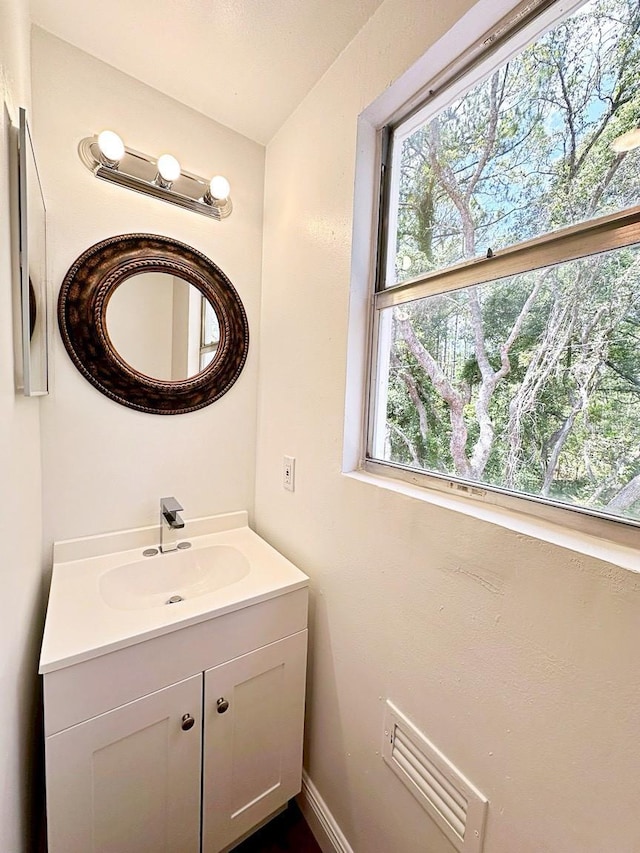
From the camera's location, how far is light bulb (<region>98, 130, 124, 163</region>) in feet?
3.71

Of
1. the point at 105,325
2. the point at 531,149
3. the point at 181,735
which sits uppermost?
the point at 531,149

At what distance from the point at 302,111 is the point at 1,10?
34.3 inches

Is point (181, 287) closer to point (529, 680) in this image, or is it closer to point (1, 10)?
point (1, 10)

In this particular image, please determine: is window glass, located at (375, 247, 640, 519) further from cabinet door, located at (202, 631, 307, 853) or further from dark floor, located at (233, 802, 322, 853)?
dark floor, located at (233, 802, 322, 853)

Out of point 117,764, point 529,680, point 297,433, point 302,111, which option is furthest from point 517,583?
point 302,111

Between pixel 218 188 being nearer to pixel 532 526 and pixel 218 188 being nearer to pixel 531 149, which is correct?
pixel 531 149

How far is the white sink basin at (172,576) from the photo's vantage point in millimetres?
1219

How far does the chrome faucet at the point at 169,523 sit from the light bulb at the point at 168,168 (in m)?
1.14

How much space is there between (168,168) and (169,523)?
4.02ft

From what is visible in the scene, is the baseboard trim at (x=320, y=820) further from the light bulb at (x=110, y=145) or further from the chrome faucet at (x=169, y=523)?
the light bulb at (x=110, y=145)

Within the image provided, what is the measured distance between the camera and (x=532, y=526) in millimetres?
702

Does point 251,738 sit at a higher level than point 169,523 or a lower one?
lower

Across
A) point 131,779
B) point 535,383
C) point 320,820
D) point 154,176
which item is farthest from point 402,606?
point 154,176

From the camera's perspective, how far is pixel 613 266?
2.07 feet
